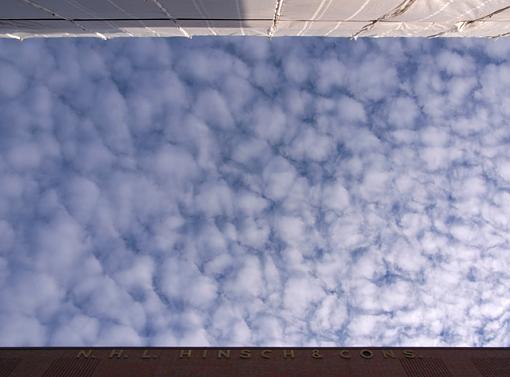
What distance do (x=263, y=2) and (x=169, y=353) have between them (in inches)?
650

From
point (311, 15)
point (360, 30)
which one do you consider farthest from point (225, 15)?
point (360, 30)

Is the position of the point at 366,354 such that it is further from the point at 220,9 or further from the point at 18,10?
the point at 18,10

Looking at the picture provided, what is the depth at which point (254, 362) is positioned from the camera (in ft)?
Result: 53.7

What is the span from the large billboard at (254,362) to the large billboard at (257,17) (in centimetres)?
1473

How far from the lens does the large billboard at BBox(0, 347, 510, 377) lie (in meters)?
15.8

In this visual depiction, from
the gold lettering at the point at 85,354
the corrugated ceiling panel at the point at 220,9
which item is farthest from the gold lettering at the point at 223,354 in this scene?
the corrugated ceiling panel at the point at 220,9

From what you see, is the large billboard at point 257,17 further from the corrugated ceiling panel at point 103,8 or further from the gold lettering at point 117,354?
the gold lettering at point 117,354

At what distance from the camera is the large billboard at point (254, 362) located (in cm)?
1584

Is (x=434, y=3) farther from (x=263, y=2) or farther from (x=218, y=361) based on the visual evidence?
(x=218, y=361)

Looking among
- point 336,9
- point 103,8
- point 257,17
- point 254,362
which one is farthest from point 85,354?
point 336,9

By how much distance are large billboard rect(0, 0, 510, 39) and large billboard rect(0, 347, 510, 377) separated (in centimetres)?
1473

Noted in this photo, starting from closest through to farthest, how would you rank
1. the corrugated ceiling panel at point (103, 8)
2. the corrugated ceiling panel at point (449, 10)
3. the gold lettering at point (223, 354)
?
the corrugated ceiling panel at point (449, 10) < the corrugated ceiling panel at point (103, 8) < the gold lettering at point (223, 354)

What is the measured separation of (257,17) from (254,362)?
15281mm

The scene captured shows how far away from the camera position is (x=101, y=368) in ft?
52.5
